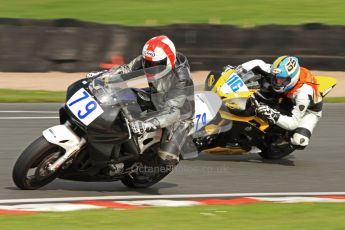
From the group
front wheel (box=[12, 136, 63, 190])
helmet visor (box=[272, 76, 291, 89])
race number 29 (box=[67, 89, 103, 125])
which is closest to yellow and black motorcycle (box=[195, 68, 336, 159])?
helmet visor (box=[272, 76, 291, 89])

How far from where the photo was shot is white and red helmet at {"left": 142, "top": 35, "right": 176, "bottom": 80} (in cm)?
758

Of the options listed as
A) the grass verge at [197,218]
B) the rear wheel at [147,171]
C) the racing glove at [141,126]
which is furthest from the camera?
the rear wheel at [147,171]

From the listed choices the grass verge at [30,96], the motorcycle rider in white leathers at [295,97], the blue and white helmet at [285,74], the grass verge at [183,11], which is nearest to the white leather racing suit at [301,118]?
the motorcycle rider in white leathers at [295,97]

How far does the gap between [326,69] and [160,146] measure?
9496 mm

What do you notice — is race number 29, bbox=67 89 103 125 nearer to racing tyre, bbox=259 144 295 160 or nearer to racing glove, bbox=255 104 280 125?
racing glove, bbox=255 104 280 125

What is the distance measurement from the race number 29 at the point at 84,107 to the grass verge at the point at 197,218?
839mm

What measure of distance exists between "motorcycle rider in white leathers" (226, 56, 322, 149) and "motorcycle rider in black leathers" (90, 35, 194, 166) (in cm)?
197

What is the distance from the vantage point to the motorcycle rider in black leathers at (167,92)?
7.58 m

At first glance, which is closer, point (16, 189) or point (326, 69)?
point (16, 189)

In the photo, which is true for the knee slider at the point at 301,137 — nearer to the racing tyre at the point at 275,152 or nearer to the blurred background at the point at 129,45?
the racing tyre at the point at 275,152

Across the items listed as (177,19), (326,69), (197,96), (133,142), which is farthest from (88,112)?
(177,19)

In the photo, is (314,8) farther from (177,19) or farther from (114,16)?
(114,16)

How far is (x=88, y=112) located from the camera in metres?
7.10

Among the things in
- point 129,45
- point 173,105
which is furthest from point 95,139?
point 129,45
